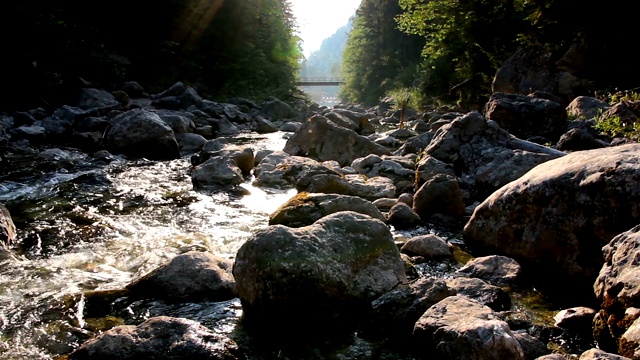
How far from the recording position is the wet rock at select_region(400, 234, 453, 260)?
5414 mm

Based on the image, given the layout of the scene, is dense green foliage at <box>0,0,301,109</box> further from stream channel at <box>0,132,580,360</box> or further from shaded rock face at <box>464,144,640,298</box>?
shaded rock face at <box>464,144,640,298</box>

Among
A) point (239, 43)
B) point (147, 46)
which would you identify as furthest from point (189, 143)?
point (239, 43)

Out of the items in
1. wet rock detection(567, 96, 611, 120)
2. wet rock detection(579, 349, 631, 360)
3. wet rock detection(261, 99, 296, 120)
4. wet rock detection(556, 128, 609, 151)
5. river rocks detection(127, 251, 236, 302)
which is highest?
wet rock detection(567, 96, 611, 120)

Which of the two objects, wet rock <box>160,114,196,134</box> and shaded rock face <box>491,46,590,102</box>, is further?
shaded rock face <box>491,46,590,102</box>

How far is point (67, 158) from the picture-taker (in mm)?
10938

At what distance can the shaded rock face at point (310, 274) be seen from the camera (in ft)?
12.6

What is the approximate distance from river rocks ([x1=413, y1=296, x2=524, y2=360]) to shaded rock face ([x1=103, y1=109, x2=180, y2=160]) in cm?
959

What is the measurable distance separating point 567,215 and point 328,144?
24.9 ft

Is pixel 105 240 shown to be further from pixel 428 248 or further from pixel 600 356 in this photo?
pixel 600 356

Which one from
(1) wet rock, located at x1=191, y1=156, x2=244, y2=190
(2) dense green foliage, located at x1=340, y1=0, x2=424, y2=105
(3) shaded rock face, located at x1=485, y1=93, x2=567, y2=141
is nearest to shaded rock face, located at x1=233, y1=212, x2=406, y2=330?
(1) wet rock, located at x1=191, y1=156, x2=244, y2=190

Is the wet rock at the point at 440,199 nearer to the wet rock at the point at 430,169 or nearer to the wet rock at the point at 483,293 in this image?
the wet rock at the point at 430,169

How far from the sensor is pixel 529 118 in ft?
35.3

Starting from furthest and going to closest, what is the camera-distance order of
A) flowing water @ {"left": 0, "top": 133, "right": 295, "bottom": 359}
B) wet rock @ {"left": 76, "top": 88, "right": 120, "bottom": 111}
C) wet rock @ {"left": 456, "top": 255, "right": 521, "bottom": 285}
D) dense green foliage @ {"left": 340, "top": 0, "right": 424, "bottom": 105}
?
dense green foliage @ {"left": 340, "top": 0, "right": 424, "bottom": 105}, wet rock @ {"left": 76, "top": 88, "right": 120, "bottom": 111}, wet rock @ {"left": 456, "top": 255, "right": 521, "bottom": 285}, flowing water @ {"left": 0, "top": 133, "right": 295, "bottom": 359}

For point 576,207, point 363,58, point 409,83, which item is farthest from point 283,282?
point 363,58
